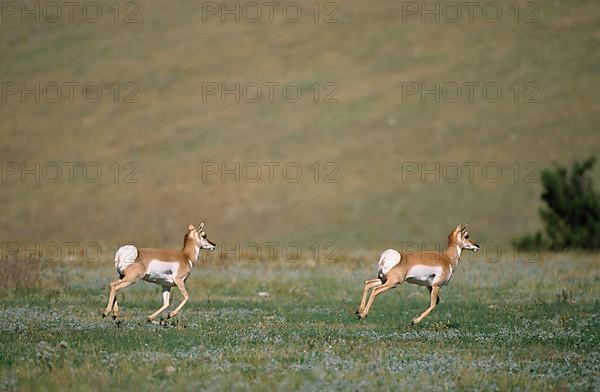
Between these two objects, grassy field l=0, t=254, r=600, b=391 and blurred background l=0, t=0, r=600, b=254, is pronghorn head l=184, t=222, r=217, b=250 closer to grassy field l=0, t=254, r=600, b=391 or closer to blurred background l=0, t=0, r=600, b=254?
grassy field l=0, t=254, r=600, b=391

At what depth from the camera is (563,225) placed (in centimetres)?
4072

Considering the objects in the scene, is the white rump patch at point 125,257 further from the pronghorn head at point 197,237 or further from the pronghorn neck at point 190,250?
the pronghorn head at point 197,237

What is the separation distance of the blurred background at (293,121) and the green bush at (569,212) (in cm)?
1609

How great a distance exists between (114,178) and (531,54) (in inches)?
1278

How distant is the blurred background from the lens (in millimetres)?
62594

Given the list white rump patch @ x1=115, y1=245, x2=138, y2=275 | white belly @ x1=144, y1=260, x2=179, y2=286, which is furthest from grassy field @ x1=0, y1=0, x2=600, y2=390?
white rump patch @ x1=115, y1=245, x2=138, y2=275

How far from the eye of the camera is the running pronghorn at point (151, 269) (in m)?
17.3

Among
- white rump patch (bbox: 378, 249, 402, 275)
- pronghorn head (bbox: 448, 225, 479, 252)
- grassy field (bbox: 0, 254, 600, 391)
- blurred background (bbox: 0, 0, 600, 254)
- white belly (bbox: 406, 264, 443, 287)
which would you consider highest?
blurred background (bbox: 0, 0, 600, 254)

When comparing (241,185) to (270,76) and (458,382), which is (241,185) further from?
(458,382)

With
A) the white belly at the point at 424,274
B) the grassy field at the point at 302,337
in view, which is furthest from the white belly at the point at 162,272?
the white belly at the point at 424,274

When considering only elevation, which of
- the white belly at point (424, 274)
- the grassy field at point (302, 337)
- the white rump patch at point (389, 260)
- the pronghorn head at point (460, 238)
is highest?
the pronghorn head at point (460, 238)

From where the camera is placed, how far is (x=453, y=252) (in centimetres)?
1914

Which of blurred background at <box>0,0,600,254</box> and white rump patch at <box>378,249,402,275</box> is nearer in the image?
white rump patch at <box>378,249,402,275</box>

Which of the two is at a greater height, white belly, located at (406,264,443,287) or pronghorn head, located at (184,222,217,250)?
pronghorn head, located at (184,222,217,250)
